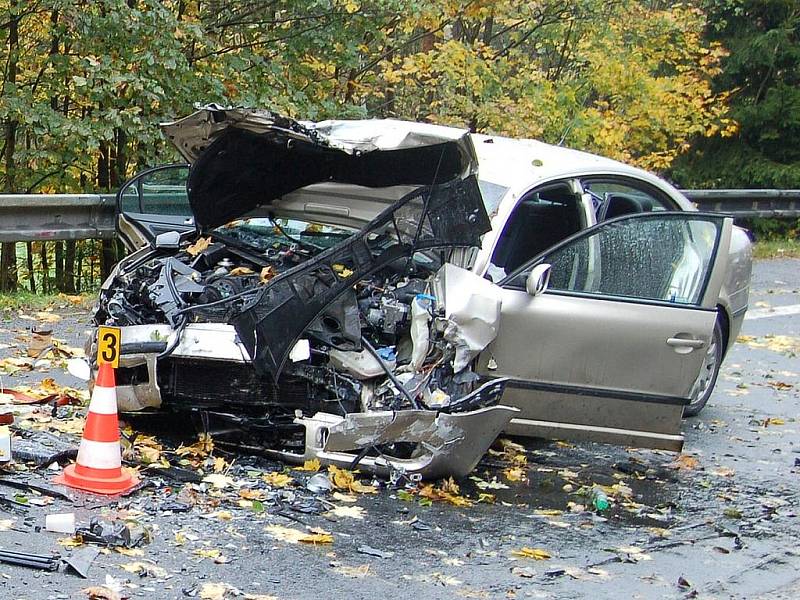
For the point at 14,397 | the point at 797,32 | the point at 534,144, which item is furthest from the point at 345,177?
the point at 797,32

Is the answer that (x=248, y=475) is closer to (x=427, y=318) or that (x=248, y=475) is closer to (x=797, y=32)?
(x=427, y=318)

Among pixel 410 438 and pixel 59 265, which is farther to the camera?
pixel 59 265

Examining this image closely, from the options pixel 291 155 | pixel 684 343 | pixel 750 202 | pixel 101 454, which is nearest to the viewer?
pixel 101 454

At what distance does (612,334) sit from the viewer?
606 cm

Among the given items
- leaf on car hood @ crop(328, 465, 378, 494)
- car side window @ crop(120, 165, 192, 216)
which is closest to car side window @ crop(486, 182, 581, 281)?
leaf on car hood @ crop(328, 465, 378, 494)

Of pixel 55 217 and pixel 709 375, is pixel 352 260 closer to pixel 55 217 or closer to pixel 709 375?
pixel 709 375

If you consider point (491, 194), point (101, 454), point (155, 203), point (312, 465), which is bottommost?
point (312, 465)

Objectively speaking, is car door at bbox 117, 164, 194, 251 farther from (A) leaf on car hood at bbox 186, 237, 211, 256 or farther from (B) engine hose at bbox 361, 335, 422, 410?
(B) engine hose at bbox 361, 335, 422, 410

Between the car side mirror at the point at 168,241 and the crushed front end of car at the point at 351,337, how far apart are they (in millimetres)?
616

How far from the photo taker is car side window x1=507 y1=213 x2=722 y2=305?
20.1ft

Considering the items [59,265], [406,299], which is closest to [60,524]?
[406,299]

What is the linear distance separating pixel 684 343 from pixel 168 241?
3.12 m

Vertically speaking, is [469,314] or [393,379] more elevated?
[469,314]

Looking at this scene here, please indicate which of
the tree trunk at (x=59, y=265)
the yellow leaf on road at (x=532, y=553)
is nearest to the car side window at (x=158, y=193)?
the yellow leaf on road at (x=532, y=553)
